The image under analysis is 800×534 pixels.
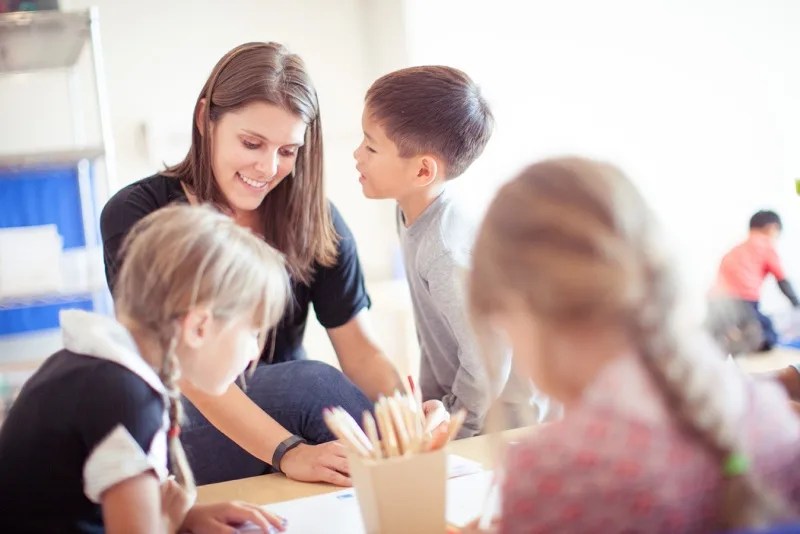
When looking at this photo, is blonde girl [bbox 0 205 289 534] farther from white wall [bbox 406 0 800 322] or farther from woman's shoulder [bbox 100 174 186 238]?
white wall [bbox 406 0 800 322]

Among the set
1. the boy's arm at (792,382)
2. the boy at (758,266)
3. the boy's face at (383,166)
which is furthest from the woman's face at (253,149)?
the boy at (758,266)

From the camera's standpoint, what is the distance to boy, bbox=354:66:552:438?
64.1 inches

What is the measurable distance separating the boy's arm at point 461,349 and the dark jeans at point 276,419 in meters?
0.21

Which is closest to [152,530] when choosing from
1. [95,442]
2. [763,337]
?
[95,442]

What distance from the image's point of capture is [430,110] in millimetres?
1791

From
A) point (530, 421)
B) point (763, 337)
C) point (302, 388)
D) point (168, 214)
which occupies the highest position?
point (168, 214)

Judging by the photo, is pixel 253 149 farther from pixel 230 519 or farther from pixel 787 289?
pixel 787 289

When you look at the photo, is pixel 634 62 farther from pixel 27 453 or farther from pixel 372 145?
pixel 27 453

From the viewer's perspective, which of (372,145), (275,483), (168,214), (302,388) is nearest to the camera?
(168,214)

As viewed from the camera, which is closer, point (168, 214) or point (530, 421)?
point (168, 214)

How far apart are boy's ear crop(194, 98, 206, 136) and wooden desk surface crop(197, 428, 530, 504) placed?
660 millimetres

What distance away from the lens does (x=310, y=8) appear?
3643 millimetres

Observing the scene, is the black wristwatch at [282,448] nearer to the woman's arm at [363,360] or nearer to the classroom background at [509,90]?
the woman's arm at [363,360]

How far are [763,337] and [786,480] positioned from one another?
229 cm
